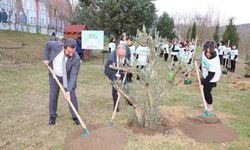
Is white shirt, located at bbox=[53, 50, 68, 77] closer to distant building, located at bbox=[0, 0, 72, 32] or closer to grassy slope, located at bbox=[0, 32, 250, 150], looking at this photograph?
grassy slope, located at bbox=[0, 32, 250, 150]

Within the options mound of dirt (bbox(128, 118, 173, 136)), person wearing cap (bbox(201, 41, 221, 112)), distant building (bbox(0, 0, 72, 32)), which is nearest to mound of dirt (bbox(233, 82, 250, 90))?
person wearing cap (bbox(201, 41, 221, 112))

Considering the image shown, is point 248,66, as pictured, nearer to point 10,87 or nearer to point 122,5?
point 122,5

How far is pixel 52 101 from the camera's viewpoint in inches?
179

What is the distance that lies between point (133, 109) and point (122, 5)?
13.5m

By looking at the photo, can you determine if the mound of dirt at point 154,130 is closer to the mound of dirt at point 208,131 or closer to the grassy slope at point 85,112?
the grassy slope at point 85,112

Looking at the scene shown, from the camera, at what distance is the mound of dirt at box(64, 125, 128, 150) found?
12.2 ft

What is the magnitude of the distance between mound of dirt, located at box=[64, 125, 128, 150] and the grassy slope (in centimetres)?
14

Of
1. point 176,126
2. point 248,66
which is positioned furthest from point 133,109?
point 248,66

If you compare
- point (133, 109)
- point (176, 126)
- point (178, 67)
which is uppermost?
point (178, 67)

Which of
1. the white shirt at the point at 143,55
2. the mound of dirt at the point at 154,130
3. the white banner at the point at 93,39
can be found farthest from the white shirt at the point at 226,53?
the mound of dirt at the point at 154,130

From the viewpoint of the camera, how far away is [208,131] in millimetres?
4445

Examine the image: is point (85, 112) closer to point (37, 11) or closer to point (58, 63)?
point (58, 63)

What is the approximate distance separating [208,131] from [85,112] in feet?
8.01

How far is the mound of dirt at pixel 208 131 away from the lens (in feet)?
14.0
